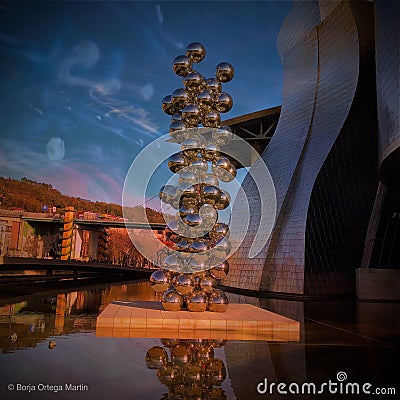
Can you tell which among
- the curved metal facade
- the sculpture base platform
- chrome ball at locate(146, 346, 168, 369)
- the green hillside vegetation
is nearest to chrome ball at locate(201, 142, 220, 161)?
the sculpture base platform

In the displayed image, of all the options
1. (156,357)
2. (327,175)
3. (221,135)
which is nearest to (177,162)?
(221,135)

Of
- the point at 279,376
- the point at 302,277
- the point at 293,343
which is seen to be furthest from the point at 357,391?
the point at 302,277

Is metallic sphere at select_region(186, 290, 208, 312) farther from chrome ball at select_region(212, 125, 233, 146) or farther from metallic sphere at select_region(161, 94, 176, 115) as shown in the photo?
metallic sphere at select_region(161, 94, 176, 115)

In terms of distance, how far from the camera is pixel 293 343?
18.1 ft

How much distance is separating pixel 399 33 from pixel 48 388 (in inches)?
501

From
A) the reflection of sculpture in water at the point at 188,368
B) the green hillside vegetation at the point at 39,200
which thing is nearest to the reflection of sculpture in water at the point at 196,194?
the reflection of sculpture in water at the point at 188,368

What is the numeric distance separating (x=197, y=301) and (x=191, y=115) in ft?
11.4

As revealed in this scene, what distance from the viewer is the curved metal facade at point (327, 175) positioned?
1593cm

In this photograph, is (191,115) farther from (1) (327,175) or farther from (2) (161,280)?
(1) (327,175)

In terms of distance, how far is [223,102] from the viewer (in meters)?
7.73

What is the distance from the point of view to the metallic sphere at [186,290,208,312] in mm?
6880

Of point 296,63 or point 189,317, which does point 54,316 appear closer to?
point 189,317

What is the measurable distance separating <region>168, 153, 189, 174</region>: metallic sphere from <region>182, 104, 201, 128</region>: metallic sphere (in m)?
0.65

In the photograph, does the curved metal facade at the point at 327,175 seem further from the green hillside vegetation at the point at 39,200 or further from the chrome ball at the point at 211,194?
the green hillside vegetation at the point at 39,200
